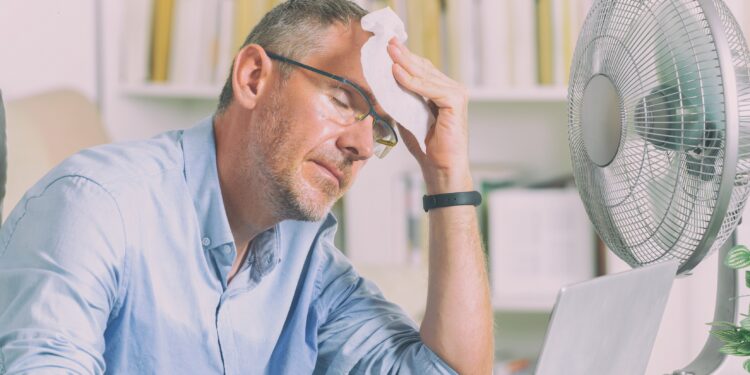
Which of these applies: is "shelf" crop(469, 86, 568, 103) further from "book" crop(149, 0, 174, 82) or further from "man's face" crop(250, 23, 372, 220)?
"man's face" crop(250, 23, 372, 220)

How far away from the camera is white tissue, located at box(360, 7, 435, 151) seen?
97cm

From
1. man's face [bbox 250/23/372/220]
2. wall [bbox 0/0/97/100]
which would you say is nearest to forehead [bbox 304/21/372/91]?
man's face [bbox 250/23/372/220]

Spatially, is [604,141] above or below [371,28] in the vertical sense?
below

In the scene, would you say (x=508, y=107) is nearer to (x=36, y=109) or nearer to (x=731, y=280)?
(x=36, y=109)

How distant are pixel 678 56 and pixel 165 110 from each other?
1.97 meters

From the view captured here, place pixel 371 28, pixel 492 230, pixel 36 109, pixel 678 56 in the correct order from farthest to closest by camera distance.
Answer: pixel 492 230 → pixel 36 109 → pixel 371 28 → pixel 678 56

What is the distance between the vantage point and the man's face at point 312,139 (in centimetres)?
110

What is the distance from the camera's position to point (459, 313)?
1.14m

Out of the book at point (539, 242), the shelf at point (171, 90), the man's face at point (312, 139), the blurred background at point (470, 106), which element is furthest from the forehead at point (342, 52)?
the shelf at point (171, 90)

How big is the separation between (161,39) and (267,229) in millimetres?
1397

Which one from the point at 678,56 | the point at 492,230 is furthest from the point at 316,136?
the point at 492,230

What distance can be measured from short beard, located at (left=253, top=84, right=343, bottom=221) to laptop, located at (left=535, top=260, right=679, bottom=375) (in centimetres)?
41

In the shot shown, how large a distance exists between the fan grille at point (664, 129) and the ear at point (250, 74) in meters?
0.39

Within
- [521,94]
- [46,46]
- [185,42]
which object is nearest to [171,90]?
[185,42]
